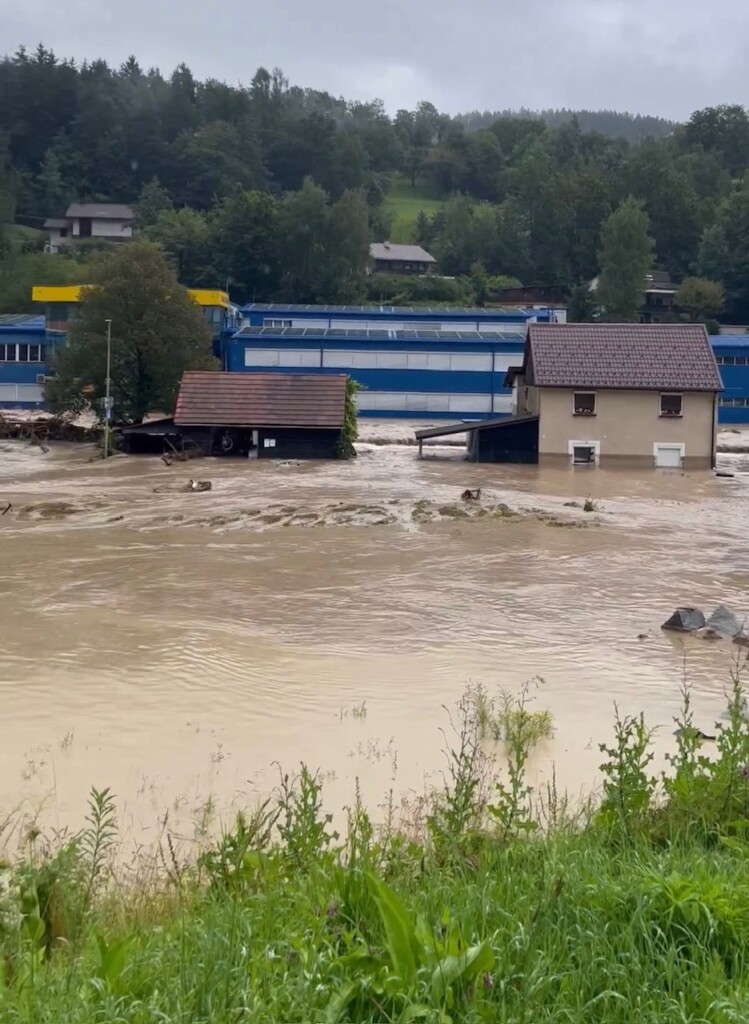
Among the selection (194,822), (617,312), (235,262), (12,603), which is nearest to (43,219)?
(235,262)

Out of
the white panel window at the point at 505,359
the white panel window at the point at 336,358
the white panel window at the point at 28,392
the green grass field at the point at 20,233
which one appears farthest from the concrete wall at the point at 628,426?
the green grass field at the point at 20,233

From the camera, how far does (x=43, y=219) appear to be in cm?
10669

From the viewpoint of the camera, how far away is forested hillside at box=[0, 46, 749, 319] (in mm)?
84125

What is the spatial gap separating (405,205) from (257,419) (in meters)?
90.7

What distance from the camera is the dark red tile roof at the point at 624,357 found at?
3891 centimetres

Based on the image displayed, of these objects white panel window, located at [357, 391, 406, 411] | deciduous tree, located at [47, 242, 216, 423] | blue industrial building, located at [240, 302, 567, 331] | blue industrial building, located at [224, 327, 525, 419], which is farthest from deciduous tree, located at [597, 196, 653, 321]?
deciduous tree, located at [47, 242, 216, 423]

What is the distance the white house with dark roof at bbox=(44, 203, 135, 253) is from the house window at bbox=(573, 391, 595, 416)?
226ft

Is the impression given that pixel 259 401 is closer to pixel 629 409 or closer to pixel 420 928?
pixel 629 409

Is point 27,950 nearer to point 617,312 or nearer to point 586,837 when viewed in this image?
point 586,837

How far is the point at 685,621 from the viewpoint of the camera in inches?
604

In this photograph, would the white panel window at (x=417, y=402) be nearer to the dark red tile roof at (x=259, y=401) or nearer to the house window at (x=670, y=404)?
the dark red tile roof at (x=259, y=401)

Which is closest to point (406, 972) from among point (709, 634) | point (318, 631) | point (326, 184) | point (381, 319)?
point (318, 631)

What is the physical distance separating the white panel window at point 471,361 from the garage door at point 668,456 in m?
21.5

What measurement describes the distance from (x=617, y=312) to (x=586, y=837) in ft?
255
